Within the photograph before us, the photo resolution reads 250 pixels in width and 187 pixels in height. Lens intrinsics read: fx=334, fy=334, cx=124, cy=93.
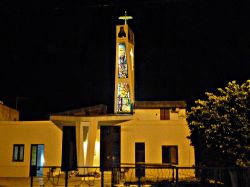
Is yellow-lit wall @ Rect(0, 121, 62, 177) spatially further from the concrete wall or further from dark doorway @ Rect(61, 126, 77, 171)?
the concrete wall

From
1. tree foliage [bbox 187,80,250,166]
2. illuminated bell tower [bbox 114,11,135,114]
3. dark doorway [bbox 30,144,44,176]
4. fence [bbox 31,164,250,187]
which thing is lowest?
fence [bbox 31,164,250,187]

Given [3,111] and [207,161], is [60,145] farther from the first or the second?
[207,161]

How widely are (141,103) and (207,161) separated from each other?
798cm

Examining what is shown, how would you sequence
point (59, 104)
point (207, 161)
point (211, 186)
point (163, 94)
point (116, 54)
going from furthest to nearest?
point (59, 104) → point (163, 94) → point (116, 54) → point (207, 161) → point (211, 186)

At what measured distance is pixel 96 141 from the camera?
20.6 metres

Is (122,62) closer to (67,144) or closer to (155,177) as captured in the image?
(67,144)

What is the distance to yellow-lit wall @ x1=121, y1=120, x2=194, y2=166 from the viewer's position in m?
19.5

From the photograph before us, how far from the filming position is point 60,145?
66.9 ft

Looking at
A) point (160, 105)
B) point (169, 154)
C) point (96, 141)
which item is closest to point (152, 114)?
point (160, 105)

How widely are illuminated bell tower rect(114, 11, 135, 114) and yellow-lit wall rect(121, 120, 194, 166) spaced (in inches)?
79.5

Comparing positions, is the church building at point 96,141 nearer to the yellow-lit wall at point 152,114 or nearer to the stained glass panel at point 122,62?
the yellow-lit wall at point 152,114

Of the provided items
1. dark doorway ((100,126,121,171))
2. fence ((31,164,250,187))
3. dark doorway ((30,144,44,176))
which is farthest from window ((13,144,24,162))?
dark doorway ((100,126,121,171))

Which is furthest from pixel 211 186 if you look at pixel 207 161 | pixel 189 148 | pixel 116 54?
pixel 116 54

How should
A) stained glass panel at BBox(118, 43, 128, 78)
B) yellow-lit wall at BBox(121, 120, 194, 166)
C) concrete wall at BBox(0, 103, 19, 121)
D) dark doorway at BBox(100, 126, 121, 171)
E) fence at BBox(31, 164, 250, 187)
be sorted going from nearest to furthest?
fence at BBox(31, 164, 250, 187) → yellow-lit wall at BBox(121, 120, 194, 166) → dark doorway at BBox(100, 126, 121, 171) → stained glass panel at BBox(118, 43, 128, 78) → concrete wall at BBox(0, 103, 19, 121)
